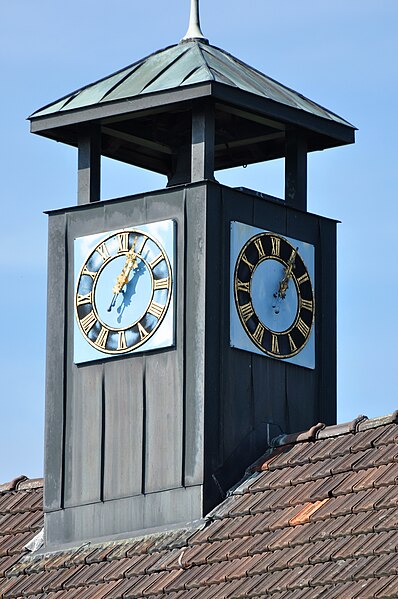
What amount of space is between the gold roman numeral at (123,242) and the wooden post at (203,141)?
79 centimetres

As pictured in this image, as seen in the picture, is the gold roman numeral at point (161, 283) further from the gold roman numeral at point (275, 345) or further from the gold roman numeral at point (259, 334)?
the gold roman numeral at point (275, 345)

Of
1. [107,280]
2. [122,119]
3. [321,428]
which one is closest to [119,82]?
[122,119]

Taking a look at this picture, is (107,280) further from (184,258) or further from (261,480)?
(261,480)

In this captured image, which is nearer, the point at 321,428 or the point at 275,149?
the point at 321,428

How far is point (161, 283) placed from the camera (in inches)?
794

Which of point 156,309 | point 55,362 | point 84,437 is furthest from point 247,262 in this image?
point 84,437

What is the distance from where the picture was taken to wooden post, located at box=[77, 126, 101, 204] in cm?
2117

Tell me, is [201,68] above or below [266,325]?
above

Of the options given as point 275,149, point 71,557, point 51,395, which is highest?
point 275,149

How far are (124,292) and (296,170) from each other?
2183mm

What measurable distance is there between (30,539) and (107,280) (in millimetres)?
2425

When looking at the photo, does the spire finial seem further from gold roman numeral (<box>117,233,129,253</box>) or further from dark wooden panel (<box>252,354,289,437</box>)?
dark wooden panel (<box>252,354,289,437</box>)

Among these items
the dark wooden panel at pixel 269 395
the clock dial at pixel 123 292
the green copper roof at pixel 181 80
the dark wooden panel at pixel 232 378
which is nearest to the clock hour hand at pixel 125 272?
the clock dial at pixel 123 292

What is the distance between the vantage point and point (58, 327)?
68.4ft
